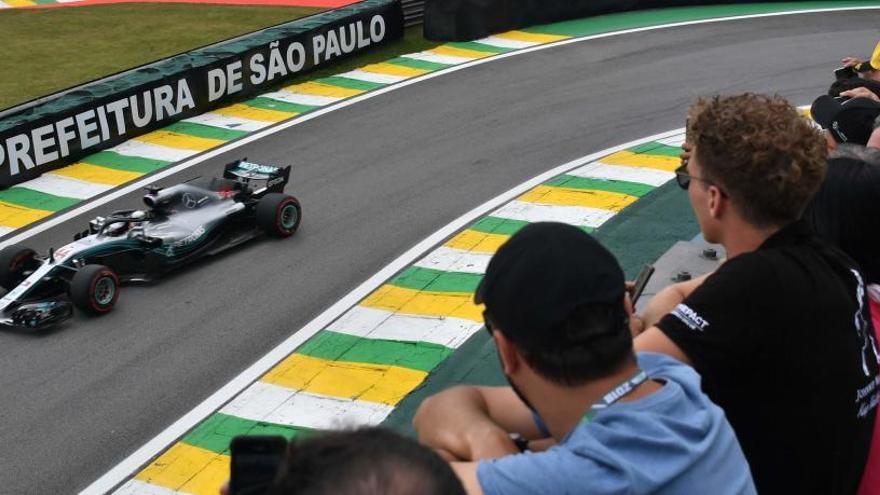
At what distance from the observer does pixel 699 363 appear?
110 inches

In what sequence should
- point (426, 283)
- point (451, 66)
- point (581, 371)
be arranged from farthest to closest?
point (451, 66) → point (426, 283) → point (581, 371)

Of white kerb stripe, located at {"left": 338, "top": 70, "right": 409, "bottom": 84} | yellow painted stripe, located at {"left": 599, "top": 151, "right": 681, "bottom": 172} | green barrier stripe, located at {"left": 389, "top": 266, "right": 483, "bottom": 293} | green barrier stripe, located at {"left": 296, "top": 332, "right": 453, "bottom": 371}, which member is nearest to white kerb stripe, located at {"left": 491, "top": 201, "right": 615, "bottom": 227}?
green barrier stripe, located at {"left": 389, "top": 266, "right": 483, "bottom": 293}

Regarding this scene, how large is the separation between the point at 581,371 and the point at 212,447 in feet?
19.1

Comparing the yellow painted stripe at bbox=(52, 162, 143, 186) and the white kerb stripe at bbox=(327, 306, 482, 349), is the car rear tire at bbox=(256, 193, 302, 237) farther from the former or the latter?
the yellow painted stripe at bbox=(52, 162, 143, 186)

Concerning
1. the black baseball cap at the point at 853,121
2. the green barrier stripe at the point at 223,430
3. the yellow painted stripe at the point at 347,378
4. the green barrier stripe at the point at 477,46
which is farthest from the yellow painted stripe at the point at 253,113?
the black baseball cap at the point at 853,121

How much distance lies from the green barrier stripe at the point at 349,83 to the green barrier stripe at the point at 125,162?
3608mm

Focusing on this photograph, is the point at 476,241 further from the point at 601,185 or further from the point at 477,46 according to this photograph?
the point at 477,46

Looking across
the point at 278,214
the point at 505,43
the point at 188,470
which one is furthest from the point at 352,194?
the point at 505,43

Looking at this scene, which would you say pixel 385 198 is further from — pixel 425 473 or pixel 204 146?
pixel 425 473

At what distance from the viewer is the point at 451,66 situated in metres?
16.8

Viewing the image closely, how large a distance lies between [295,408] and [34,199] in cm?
584

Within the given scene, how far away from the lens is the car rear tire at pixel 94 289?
366 inches

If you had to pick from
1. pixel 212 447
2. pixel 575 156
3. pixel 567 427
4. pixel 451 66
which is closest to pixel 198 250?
pixel 212 447

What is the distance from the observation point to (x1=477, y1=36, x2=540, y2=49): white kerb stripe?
58.2ft
